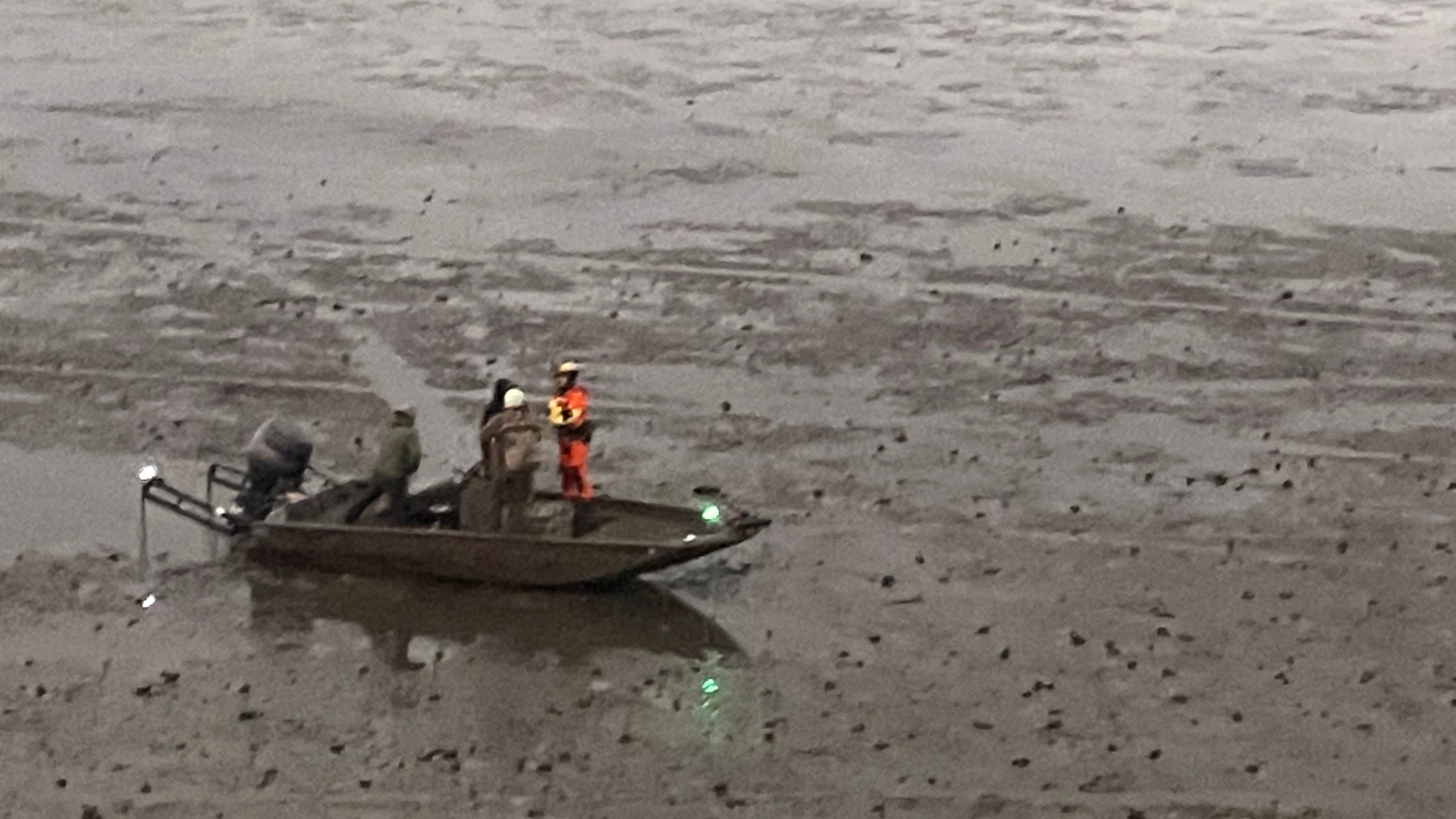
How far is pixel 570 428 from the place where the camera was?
42.3 feet

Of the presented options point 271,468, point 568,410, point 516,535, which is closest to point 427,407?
point 271,468

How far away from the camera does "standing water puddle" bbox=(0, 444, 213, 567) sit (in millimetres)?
13180

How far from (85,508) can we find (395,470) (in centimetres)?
254

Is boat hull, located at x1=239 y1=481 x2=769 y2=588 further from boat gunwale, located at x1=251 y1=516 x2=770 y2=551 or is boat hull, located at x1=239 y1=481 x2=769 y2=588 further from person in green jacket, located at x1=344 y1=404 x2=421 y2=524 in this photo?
person in green jacket, located at x1=344 y1=404 x2=421 y2=524

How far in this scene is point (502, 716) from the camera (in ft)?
37.5

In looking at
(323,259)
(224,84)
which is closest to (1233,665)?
(323,259)

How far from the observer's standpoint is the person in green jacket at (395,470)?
491 inches

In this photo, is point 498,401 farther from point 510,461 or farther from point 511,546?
point 511,546

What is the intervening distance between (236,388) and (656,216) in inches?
198

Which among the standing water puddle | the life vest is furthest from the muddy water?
the standing water puddle

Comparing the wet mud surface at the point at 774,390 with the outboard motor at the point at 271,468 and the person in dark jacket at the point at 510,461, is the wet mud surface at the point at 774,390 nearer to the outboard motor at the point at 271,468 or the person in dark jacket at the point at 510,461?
the outboard motor at the point at 271,468

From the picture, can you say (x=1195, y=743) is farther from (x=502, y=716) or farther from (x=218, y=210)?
(x=218, y=210)

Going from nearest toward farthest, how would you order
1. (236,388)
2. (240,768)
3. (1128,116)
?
(240,768) → (236,388) → (1128,116)

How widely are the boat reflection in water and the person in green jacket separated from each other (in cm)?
43
